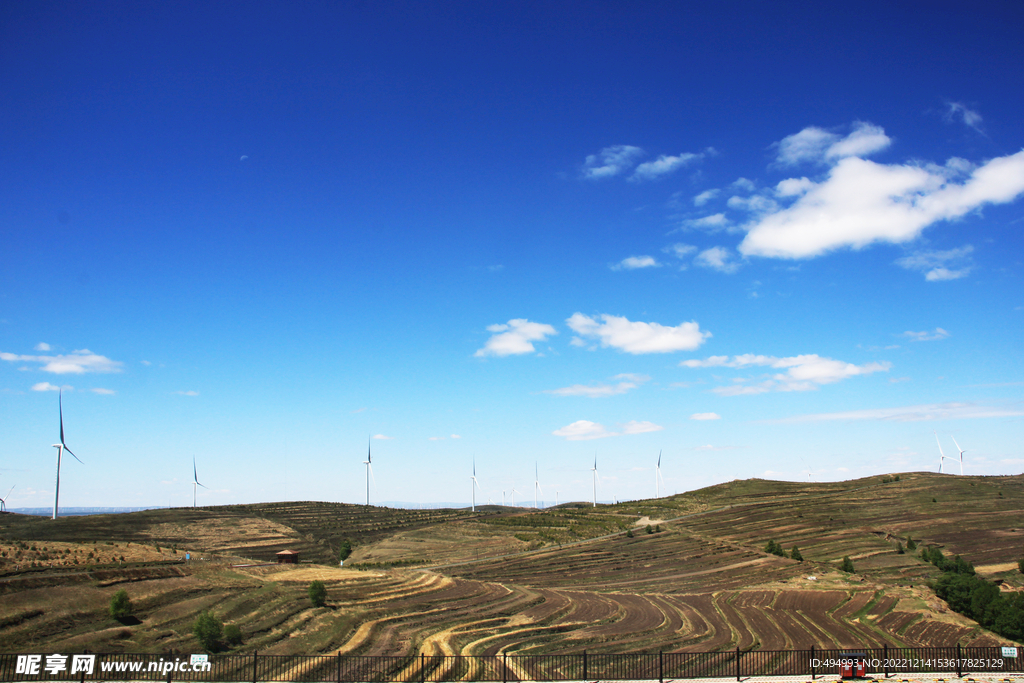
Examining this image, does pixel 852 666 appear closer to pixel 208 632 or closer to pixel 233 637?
pixel 233 637

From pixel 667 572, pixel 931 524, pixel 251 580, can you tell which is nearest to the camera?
pixel 251 580

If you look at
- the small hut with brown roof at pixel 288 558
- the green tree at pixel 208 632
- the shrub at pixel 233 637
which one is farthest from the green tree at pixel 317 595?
the small hut with brown roof at pixel 288 558

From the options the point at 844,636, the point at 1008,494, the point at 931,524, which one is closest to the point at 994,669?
the point at 844,636

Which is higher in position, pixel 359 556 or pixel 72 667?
pixel 72 667

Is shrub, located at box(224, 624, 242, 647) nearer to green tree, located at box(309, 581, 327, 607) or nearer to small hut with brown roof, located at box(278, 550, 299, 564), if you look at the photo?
green tree, located at box(309, 581, 327, 607)

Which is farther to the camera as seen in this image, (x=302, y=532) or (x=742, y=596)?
(x=302, y=532)

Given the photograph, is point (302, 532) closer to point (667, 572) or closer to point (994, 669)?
point (667, 572)

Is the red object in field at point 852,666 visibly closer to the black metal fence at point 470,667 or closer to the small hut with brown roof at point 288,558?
the black metal fence at point 470,667

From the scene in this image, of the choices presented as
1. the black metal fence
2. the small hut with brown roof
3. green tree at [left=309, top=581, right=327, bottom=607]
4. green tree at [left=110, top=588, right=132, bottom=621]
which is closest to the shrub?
the black metal fence
